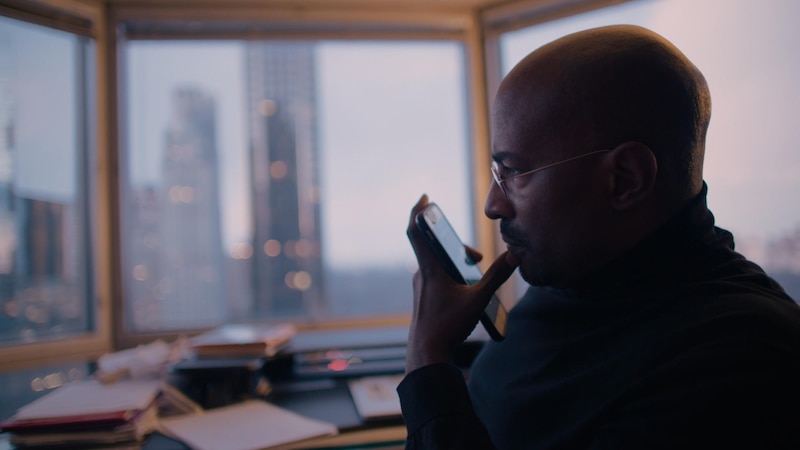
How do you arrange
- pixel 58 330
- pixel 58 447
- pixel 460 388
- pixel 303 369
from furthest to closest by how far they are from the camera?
1. pixel 58 330
2. pixel 303 369
3. pixel 58 447
4. pixel 460 388

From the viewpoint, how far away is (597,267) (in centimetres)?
Result: 83

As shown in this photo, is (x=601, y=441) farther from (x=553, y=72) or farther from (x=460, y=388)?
(x=553, y=72)

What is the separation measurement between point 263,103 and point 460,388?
66.5 inches

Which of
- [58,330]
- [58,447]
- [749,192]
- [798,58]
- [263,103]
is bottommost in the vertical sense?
[58,447]

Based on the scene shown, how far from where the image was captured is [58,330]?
1813mm

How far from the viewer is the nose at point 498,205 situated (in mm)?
876

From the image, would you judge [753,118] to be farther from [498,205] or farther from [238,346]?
[238,346]

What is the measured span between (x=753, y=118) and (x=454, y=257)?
4.22 feet

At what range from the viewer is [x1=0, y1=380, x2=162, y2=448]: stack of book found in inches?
39.6

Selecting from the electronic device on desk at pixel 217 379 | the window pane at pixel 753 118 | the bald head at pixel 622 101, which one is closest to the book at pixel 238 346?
the electronic device on desk at pixel 217 379

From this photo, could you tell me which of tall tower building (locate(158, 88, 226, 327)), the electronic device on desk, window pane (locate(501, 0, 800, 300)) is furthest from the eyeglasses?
tall tower building (locate(158, 88, 226, 327))

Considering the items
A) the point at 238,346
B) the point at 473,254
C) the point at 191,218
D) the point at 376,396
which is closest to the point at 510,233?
the point at 473,254

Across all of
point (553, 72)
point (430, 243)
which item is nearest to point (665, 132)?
point (553, 72)

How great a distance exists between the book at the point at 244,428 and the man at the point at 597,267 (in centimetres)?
39
